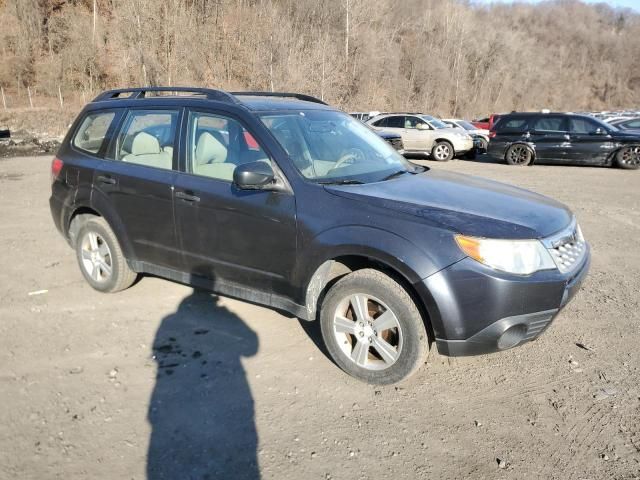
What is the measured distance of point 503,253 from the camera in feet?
9.52

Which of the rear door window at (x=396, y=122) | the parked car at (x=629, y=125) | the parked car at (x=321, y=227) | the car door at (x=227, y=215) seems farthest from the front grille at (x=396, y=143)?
the parked car at (x=629, y=125)

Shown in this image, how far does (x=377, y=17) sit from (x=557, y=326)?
2029 inches

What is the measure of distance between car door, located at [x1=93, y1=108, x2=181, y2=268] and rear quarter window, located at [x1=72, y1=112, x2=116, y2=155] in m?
0.22

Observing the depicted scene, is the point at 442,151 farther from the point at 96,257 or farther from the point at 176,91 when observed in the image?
the point at 96,257

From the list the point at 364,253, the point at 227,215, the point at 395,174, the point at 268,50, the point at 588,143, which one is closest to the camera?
the point at 364,253

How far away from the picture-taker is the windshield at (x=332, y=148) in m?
3.63

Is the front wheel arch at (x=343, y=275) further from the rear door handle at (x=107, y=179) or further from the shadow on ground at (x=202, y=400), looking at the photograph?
the rear door handle at (x=107, y=179)

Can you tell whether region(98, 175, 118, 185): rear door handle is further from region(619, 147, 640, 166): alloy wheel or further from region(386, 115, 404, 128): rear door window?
region(619, 147, 640, 166): alloy wheel

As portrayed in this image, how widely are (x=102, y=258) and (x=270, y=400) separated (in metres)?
2.47

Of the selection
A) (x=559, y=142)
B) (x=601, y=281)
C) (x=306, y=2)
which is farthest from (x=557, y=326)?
(x=306, y=2)

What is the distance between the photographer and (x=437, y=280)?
2.89 m

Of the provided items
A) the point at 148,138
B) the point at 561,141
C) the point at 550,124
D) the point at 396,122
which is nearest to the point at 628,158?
the point at 561,141

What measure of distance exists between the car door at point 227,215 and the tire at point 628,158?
48.4ft

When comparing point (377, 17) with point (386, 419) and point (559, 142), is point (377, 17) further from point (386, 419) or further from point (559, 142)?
point (386, 419)
